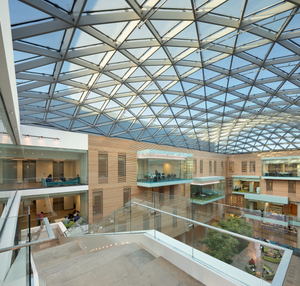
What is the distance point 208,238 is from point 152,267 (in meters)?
1.60

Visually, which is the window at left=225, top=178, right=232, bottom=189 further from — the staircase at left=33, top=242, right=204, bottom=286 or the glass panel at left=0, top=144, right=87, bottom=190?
the staircase at left=33, top=242, right=204, bottom=286

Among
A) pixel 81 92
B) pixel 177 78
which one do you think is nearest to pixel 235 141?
pixel 177 78

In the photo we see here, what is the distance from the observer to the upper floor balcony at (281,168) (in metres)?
31.0

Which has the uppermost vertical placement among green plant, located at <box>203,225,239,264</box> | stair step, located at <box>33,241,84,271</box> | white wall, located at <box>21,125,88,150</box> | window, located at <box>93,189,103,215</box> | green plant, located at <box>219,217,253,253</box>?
white wall, located at <box>21,125,88,150</box>

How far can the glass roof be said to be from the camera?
6.99m

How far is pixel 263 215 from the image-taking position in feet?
13.7

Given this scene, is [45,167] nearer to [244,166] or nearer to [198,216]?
[198,216]

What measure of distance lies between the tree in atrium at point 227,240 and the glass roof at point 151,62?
7612 millimetres

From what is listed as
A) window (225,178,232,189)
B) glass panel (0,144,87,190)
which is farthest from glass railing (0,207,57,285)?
window (225,178,232,189)

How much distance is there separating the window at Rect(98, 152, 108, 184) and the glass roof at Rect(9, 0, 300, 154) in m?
2.70

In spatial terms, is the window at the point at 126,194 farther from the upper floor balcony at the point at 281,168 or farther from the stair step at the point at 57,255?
the upper floor balcony at the point at 281,168

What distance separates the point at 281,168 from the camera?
107ft

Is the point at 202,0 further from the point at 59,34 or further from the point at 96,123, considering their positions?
the point at 96,123

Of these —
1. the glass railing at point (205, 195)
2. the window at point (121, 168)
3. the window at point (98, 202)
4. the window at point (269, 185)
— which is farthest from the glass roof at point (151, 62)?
the window at point (269, 185)
